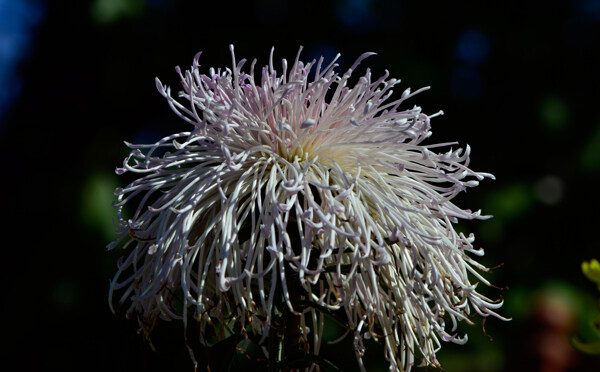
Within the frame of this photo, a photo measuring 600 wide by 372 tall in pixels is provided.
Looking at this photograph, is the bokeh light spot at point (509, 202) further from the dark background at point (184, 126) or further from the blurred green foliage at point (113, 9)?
the blurred green foliage at point (113, 9)

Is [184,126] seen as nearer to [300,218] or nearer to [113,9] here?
[113,9]

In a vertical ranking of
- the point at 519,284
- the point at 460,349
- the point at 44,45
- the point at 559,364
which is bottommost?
the point at 460,349

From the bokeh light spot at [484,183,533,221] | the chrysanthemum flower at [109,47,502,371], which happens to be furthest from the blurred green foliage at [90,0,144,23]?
the chrysanthemum flower at [109,47,502,371]

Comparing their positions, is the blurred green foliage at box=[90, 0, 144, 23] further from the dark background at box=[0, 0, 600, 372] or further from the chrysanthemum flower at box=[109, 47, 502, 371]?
the chrysanthemum flower at box=[109, 47, 502, 371]

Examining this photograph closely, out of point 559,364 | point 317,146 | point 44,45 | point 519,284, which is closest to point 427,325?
point 317,146

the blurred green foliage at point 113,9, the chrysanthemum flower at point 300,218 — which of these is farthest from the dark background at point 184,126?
the chrysanthemum flower at point 300,218

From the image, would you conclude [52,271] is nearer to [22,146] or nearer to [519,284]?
[22,146]

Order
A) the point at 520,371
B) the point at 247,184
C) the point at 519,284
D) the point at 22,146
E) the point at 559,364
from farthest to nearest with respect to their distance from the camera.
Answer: the point at 22,146 → the point at 519,284 → the point at 520,371 → the point at 559,364 → the point at 247,184
